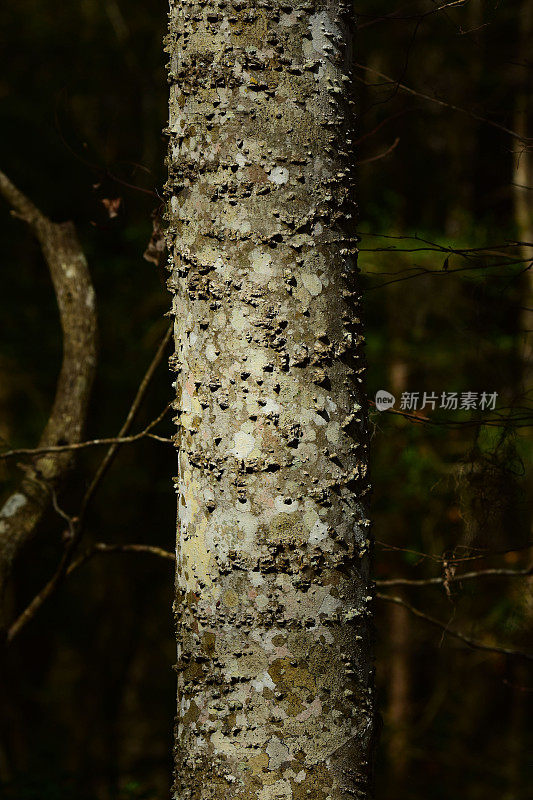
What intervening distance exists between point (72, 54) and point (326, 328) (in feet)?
21.2

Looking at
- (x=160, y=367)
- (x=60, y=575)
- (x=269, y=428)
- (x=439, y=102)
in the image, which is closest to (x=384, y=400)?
(x=269, y=428)

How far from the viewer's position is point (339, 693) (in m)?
1.42

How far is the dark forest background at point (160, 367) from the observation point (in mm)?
5027

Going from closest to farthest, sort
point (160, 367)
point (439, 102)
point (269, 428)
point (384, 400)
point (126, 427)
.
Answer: point (269, 428) < point (384, 400) < point (439, 102) < point (126, 427) < point (160, 367)

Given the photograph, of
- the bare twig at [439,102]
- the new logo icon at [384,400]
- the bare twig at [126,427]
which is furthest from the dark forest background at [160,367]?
the new logo icon at [384,400]

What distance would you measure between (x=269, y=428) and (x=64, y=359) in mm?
1568

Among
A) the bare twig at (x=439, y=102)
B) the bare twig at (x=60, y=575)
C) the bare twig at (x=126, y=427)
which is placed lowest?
the bare twig at (x=60, y=575)

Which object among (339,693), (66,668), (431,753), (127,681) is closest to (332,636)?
(339,693)

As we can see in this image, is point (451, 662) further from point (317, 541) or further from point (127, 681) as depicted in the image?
point (317, 541)

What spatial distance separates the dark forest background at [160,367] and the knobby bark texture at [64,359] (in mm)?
1339

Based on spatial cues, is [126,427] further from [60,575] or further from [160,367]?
[160,367]

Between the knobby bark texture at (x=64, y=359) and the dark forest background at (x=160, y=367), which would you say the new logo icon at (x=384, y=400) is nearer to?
the knobby bark texture at (x=64, y=359)

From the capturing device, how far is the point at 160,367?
573cm

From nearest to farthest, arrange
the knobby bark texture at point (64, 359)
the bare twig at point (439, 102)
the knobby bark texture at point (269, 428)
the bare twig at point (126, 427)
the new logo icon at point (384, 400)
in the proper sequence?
the knobby bark texture at point (269, 428)
the new logo icon at point (384, 400)
the bare twig at point (439, 102)
the bare twig at point (126, 427)
the knobby bark texture at point (64, 359)
